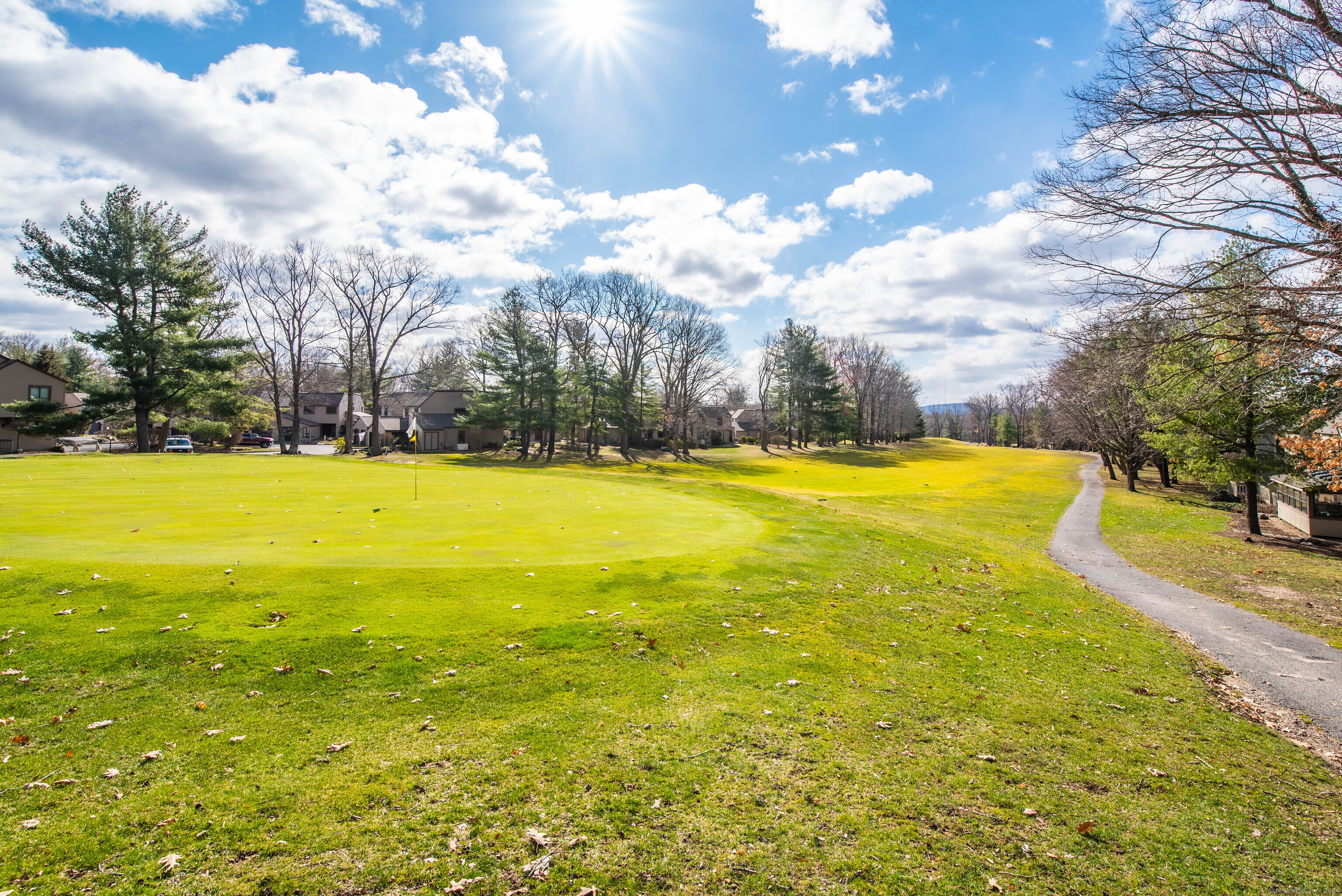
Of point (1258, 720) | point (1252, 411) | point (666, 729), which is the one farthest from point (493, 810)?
point (1252, 411)

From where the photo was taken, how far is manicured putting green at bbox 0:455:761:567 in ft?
33.4

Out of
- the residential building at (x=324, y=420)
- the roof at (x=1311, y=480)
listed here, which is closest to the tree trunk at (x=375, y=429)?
the residential building at (x=324, y=420)

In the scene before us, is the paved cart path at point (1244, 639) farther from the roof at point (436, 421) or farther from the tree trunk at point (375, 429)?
the roof at point (436, 421)

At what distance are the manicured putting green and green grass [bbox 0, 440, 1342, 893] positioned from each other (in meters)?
0.19

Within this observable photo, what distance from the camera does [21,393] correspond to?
51969 millimetres

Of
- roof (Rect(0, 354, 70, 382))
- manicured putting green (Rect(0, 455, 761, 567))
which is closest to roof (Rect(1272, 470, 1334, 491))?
manicured putting green (Rect(0, 455, 761, 567))

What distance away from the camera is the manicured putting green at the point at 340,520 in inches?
401

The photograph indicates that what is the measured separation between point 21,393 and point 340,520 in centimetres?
6431

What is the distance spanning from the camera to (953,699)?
6676 millimetres

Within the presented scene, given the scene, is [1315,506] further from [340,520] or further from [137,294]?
[137,294]

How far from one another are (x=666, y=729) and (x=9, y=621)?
25.7 ft

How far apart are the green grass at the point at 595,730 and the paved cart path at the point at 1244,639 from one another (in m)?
0.86

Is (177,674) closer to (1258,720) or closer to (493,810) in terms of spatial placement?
(493,810)

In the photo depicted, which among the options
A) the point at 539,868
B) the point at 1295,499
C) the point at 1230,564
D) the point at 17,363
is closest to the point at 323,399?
the point at 17,363
